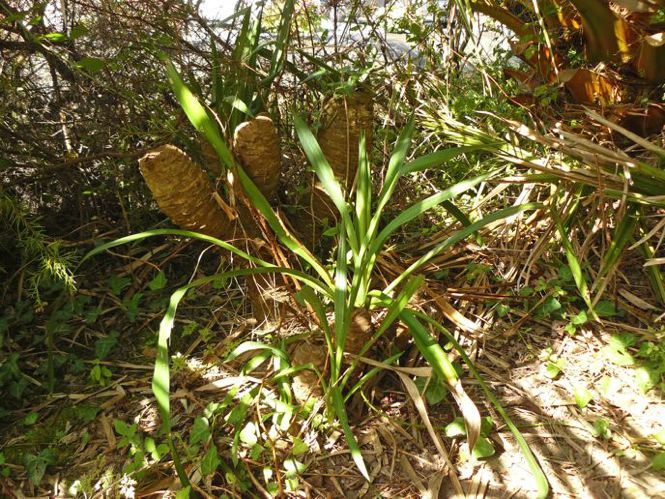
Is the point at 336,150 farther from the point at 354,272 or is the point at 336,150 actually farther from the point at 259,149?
the point at 354,272

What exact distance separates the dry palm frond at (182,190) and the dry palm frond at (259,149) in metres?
0.13

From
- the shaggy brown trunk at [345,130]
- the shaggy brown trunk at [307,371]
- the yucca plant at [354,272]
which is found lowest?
the shaggy brown trunk at [307,371]

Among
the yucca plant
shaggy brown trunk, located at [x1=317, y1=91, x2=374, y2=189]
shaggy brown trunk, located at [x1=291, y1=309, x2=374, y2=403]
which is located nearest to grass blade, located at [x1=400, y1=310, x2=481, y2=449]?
the yucca plant

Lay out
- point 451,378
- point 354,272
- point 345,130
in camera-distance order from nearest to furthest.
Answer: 1. point 451,378
2. point 354,272
3. point 345,130

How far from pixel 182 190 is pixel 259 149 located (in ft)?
0.84

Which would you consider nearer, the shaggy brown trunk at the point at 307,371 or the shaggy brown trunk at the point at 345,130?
the shaggy brown trunk at the point at 307,371

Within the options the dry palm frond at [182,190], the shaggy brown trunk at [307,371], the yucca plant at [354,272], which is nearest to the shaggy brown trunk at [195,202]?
the dry palm frond at [182,190]

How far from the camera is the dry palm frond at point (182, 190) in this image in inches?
57.3

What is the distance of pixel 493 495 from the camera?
134 centimetres

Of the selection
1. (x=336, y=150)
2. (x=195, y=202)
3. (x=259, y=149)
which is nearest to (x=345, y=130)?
(x=336, y=150)

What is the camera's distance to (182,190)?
1.54 metres

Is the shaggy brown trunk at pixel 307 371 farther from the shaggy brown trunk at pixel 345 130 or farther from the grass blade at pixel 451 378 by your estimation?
the shaggy brown trunk at pixel 345 130

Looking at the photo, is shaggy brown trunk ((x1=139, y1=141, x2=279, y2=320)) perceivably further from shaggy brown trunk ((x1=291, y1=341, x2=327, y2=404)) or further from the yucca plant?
shaggy brown trunk ((x1=291, y1=341, x2=327, y2=404))

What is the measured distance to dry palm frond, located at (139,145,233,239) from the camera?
1.46 metres
